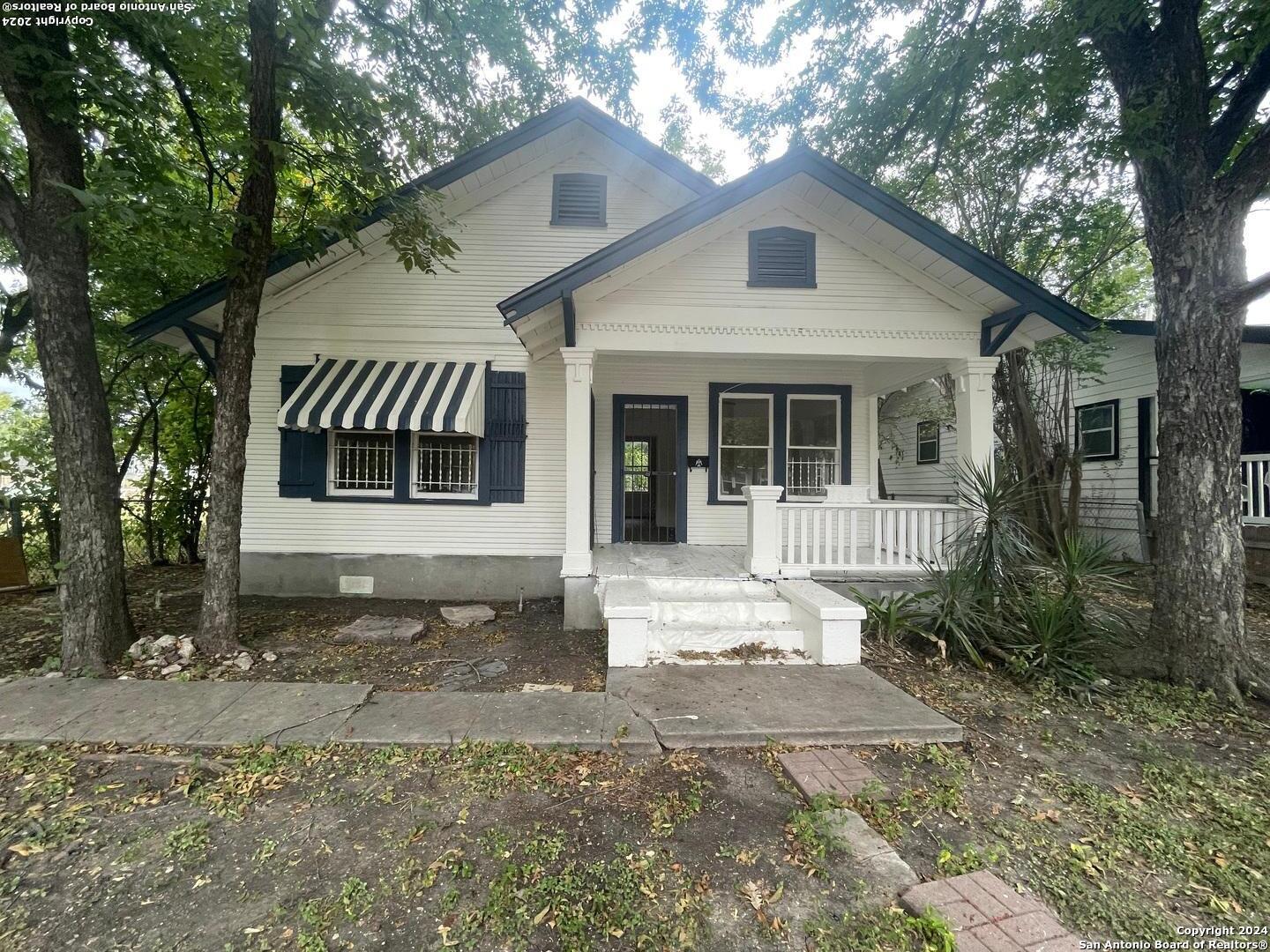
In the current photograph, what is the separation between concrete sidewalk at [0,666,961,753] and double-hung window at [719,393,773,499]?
13.7 feet

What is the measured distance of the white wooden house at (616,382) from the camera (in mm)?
5637

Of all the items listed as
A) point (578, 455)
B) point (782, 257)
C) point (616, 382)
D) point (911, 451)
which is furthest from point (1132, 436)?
point (578, 455)

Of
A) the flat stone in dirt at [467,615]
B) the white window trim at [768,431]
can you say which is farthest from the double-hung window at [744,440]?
the flat stone in dirt at [467,615]

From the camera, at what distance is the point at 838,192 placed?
5.67 meters

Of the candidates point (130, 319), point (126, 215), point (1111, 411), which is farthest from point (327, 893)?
point (1111, 411)

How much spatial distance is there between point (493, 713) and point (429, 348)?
17.9 feet

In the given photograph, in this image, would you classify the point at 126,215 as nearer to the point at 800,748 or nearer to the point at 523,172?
the point at 523,172

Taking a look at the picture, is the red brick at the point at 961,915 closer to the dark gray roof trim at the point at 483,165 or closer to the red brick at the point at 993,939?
the red brick at the point at 993,939

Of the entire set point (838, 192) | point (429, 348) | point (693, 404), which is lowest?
point (693, 404)

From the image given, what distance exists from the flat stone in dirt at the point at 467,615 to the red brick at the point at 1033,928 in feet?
17.3

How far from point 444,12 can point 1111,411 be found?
42.5 feet

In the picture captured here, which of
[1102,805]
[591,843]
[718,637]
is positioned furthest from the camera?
[718,637]

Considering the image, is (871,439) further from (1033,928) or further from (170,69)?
(170,69)

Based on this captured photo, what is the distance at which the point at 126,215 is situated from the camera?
3.93 m
